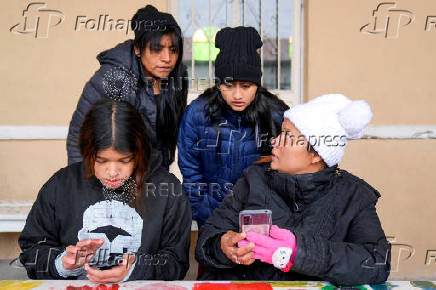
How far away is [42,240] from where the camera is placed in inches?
80.9

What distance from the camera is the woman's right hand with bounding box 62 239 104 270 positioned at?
5.88 feet

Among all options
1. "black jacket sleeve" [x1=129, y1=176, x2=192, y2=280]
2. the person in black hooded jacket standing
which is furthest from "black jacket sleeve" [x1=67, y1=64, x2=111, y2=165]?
"black jacket sleeve" [x1=129, y1=176, x2=192, y2=280]

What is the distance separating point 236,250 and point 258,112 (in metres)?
1.14

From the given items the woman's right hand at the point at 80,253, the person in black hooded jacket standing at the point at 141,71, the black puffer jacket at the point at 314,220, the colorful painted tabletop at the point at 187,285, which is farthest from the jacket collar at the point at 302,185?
→ the person in black hooded jacket standing at the point at 141,71

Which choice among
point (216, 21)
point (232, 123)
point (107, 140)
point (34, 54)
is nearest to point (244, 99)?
point (232, 123)

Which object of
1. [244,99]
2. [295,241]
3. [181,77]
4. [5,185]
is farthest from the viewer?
[5,185]

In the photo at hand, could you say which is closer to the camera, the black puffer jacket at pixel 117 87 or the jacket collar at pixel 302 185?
the jacket collar at pixel 302 185

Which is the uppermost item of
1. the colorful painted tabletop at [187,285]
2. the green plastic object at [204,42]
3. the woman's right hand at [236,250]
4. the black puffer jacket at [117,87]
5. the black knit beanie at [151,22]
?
the green plastic object at [204,42]

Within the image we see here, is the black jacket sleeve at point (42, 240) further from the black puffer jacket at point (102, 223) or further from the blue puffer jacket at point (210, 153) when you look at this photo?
the blue puffer jacket at point (210, 153)

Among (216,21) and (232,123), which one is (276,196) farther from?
(216,21)

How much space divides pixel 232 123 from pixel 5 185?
2616mm

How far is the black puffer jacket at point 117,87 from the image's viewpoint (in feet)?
9.09

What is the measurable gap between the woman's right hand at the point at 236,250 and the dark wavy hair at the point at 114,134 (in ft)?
1.41

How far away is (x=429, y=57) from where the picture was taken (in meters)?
4.57
